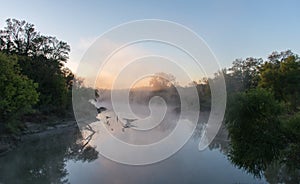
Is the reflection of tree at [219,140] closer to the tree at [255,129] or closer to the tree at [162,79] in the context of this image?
the tree at [162,79]

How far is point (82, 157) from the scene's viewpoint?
→ 12.8 metres

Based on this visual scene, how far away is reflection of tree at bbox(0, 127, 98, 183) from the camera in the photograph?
9618mm

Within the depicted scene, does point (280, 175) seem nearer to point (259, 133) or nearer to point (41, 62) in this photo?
point (259, 133)

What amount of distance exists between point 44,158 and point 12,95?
Result: 178 inches

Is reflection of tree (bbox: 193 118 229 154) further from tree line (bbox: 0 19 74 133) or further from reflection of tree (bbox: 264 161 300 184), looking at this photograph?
tree line (bbox: 0 19 74 133)

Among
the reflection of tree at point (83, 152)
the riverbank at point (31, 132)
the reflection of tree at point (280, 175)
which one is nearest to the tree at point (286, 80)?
the reflection of tree at point (280, 175)

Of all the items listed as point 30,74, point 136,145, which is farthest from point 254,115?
point 30,74

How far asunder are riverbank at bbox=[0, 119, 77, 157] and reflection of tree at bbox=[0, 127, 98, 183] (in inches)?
21.0

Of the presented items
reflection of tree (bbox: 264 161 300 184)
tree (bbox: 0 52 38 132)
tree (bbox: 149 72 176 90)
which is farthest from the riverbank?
reflection of tree (bbox: 264 161 300 184)

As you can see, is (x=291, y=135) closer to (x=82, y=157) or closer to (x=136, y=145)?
(x=136, y=145)

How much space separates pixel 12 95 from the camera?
14945mm

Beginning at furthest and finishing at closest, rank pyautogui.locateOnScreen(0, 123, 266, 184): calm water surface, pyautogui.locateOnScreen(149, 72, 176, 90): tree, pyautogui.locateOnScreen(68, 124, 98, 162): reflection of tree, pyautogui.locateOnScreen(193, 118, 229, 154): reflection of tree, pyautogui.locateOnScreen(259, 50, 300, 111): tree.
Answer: pyautogui.locateOnScreen(259, 50, 300, 111): tree
pyautogui.locateOnScreen(193, 118, 229, 154): reflection of tree
pyautogui.locateOnScreen(68, 124, 98, 162): reflection of tree
pyautogui.locateOnScreen(149, 72, 176, 90): tree
pyautogui.locateOnScreen(0, 123, 266, 184): calm water surface

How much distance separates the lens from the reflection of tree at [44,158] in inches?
379

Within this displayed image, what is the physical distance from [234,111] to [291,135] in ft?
5.03
